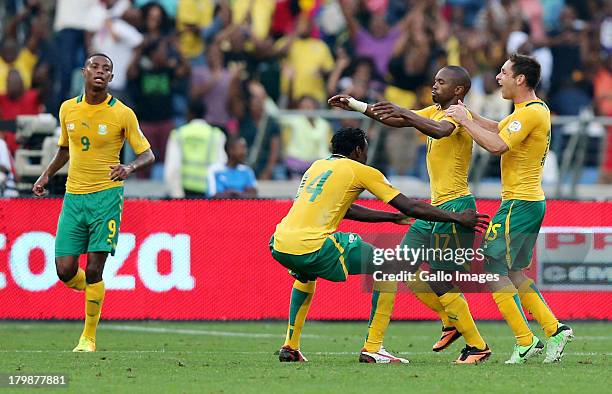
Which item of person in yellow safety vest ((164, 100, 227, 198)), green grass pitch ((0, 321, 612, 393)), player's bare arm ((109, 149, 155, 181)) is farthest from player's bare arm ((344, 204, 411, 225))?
person in yellow safety vest ((164, 100, 227, 198))

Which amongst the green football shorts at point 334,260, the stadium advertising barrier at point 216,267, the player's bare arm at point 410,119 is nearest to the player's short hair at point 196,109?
the stadium advertising barrier at point 216,267

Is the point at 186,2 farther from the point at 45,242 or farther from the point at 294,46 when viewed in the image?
the point at 45,242

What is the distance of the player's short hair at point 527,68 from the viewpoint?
11.0 metres

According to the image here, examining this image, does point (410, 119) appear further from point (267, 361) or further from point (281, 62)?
point (281, 62)

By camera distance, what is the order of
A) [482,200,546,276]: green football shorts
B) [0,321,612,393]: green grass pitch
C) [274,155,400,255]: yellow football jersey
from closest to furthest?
[0,321,612,393]: green grass pitch → [274,155,400,255]: yellow football jersey → [482,200,546,276]: green football shorts

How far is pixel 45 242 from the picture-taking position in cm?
1562

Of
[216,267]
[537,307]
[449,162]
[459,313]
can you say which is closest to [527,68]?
[449,162]

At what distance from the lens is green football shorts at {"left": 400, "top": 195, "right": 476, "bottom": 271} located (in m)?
11.1

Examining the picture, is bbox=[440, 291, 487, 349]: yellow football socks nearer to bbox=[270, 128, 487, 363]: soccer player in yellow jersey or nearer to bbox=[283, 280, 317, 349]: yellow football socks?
bbox=[270, 128, 487, 363]: soccer player in yellow jersey

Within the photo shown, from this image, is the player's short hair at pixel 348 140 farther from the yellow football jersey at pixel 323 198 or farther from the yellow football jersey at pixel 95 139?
the yellow football jersey at pixel 95 139

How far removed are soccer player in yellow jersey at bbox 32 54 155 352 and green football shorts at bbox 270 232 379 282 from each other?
2.07 metres

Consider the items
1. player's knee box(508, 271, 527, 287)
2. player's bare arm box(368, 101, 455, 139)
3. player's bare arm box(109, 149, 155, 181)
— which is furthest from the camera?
player's bare arm box(109, 149, 155, 181)

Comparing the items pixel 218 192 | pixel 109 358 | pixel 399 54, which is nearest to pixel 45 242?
pixel 218 192

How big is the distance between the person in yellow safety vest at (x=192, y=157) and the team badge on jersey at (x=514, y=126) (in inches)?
332
